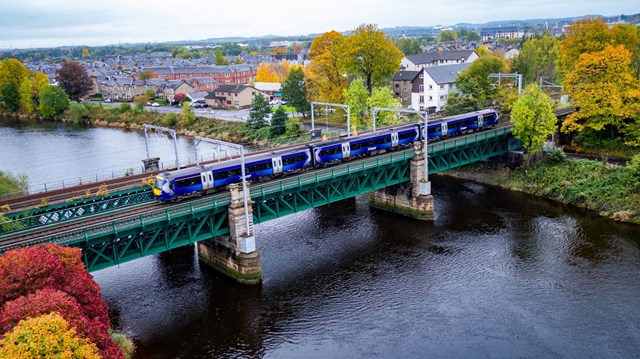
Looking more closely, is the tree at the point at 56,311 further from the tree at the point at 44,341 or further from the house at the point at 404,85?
the house at the point at 404,85

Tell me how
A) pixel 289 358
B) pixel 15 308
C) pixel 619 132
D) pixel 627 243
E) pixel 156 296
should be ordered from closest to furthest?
pixel 15 308 → pixel 289 358 → pixel 156 296 → pixel 627 243 → pixel 619 132

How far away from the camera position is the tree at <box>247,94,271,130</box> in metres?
92.1

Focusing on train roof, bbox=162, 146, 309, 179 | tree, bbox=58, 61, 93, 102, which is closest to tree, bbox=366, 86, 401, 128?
train roof, bbox=162, 146, 309, 179

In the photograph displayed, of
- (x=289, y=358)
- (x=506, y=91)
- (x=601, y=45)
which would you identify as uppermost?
(x=601, y=45)

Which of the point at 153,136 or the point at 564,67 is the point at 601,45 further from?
the point at 153,136

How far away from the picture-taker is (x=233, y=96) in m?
127

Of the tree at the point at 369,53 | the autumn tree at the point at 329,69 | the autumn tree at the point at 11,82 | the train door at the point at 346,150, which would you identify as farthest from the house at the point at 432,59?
the autumn tree at the point at 11,82

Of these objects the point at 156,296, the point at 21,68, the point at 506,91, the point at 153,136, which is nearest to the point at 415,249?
the point at 156,296

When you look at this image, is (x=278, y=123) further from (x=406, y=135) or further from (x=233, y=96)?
→ (x=233, y=96)

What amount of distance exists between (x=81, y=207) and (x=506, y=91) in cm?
6349

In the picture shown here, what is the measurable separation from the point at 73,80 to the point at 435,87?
108m

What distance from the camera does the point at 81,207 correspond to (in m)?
39.4

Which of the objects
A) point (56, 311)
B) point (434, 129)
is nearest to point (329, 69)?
point (434, 129)

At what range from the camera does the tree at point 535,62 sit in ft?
298
